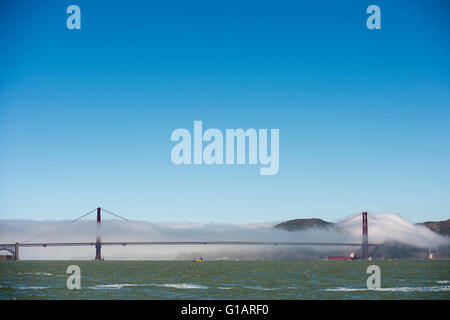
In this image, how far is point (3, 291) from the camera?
59844 millimetres

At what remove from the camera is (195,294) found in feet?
192
